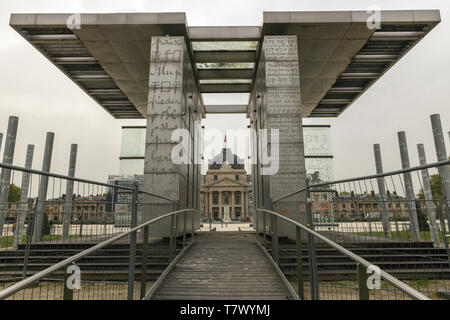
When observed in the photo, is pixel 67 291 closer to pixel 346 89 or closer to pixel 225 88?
pixel 225 88

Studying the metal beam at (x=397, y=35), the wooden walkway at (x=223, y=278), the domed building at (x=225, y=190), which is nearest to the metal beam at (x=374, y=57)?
the metal beam at (x=397, y=35)

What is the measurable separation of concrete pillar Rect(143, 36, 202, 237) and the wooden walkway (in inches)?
122

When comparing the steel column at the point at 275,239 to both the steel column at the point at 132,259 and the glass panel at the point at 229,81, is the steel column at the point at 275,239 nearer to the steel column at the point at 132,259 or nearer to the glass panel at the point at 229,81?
the steel column at the point at 132,259

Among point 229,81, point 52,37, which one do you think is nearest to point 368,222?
point 229,81

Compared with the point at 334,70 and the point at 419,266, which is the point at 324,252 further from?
the point at 334,70

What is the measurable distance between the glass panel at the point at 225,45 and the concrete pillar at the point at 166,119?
171cm

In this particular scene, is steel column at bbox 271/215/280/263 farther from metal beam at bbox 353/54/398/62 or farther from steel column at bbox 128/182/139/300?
metal beam at bbox 353/54/398/62

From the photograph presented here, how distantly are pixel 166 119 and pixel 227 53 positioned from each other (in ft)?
16.2

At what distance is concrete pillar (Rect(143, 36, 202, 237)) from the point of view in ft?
30.5

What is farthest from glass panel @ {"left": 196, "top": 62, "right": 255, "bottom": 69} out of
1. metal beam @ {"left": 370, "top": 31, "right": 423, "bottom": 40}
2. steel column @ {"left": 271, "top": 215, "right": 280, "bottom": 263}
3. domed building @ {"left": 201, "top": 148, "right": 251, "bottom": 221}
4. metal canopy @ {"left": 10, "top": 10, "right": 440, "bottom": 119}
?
domed building @ {"left": 201, "top": 148, "right": 251, "bottom": 221}

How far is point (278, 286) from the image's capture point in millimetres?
4672

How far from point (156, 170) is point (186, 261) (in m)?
4.15

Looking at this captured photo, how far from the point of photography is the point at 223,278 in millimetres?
5082
